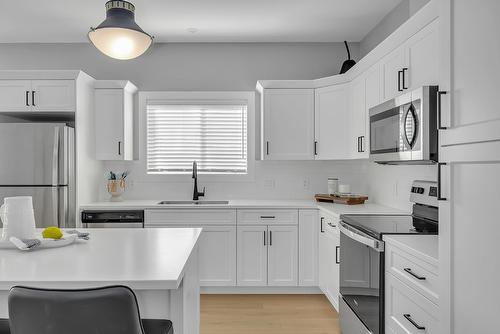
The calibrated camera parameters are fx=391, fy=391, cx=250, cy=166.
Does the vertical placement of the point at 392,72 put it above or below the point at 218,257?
above

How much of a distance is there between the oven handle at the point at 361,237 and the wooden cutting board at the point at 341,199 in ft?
3.19

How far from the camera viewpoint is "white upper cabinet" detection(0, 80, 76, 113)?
3.69 m

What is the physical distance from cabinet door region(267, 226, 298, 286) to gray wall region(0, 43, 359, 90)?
5.51ft

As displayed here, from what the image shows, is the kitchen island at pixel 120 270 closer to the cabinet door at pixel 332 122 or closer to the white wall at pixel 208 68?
the cabinet door at pixel 332 122

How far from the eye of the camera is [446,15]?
154cm

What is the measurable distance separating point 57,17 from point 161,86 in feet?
3.97

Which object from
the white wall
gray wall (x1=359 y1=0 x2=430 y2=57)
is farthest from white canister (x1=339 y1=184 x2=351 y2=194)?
gray wall (x1=359 y1=0 x2=430 y2=57)

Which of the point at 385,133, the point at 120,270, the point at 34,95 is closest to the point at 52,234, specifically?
the point at 120,270

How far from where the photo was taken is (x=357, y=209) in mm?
3395

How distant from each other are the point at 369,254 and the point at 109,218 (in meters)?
2.49

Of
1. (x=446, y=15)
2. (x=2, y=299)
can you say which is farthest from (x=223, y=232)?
(x=446, y=15)

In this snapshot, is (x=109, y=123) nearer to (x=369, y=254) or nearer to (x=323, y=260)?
(x=323, y=260)

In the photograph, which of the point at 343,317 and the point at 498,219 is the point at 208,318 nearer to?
the point at 343,317

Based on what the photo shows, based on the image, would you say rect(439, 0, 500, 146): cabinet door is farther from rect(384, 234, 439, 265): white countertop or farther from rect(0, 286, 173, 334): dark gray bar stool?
rect(0, 286, 173, 334): dark gray bar stool
